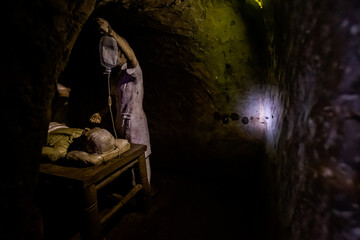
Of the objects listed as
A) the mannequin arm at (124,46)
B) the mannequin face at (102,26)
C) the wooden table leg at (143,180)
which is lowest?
the wooden table leg at (143,180)

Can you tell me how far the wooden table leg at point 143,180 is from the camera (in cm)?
293

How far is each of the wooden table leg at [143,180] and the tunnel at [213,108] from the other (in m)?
0.20

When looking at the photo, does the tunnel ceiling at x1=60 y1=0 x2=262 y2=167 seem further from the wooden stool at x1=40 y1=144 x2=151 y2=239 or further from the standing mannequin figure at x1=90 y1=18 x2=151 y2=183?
the wooden stool at x1=40 y1=144 x2=151 y2=239

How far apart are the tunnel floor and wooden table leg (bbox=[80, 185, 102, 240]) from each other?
574 millimetres

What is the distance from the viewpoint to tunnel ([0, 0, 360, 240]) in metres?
0.87

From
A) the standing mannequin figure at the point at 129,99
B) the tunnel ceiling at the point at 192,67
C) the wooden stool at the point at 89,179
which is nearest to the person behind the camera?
the wooden stool at the point at 89,179

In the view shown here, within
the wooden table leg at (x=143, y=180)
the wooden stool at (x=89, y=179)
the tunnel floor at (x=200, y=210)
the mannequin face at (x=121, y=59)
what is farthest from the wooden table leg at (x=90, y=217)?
the mannequin face at (x=121, y=59)

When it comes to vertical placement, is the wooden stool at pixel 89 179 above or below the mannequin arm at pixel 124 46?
below

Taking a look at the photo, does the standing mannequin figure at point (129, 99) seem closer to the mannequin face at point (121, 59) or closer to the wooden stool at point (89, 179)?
the mannequin face at point (121, 59)

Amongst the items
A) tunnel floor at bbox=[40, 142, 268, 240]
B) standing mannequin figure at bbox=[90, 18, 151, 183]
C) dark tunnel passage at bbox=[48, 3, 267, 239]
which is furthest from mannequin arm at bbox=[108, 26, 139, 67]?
Result: tunnel floor at bbox=[40, 142, 268, 240]

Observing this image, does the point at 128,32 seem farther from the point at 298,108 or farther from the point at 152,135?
the point at 298,108

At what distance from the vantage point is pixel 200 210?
10.4 feet

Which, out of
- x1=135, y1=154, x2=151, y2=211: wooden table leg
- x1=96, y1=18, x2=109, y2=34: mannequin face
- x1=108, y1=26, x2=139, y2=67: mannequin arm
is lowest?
x1=135, y1=154, x2=151, y2=211: wooden table leg

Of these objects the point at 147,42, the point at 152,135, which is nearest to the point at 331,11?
the point at 147,42
